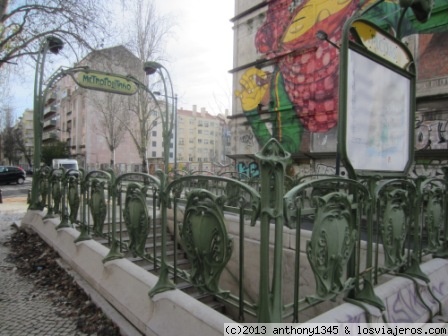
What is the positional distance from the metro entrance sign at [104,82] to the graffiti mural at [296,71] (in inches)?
251

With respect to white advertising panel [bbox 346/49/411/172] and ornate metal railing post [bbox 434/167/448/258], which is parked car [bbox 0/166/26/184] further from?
ornate metal railing post [bbox 434/167/448/258]

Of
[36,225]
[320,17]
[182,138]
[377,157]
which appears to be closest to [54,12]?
[36,225]

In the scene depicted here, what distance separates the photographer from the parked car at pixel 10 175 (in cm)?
2578

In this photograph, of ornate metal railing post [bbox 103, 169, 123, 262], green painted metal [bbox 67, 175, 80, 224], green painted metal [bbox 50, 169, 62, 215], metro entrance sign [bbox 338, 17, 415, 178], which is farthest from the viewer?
green painted metal [bbox 50, 169, 62, 215]

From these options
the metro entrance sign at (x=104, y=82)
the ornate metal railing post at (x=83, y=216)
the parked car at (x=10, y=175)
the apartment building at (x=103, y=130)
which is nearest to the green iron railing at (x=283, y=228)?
the ornate metal railing post at (x=83, y=216)

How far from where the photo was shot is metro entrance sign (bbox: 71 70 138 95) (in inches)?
308

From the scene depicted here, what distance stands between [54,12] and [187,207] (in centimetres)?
1147

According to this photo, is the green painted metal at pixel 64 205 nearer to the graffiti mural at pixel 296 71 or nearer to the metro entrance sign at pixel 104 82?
the metro entrance sign at pixel 104 82

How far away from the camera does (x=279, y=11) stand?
13078 mm

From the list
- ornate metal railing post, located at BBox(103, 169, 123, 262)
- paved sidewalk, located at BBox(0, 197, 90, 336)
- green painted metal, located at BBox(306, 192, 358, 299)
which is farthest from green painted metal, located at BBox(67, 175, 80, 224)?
green painted metal, located at BBox(306, 192, 358, 299)

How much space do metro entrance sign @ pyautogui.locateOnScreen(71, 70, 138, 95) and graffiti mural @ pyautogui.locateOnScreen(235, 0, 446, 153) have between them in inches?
251

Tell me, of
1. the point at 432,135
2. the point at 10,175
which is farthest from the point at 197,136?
the point at 432,135

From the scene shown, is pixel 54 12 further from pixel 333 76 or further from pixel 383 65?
pixel 383 65

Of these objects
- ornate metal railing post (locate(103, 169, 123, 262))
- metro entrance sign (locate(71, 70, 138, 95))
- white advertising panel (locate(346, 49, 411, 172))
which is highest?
metro entrance sign (locate(71, 70, 138, 95))
